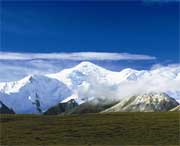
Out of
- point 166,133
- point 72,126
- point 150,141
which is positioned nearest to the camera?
point 150,141

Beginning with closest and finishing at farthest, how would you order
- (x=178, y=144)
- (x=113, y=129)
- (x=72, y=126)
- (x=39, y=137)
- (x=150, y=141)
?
(x=178, y=144)
(x=150, y=141)
(x=39, y=137)
(x=113, y=129)
(x=72, y=126)

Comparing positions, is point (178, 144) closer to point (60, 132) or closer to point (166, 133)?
point (166, 133)

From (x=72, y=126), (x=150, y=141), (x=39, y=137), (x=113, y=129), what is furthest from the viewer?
(x=72, y=126)

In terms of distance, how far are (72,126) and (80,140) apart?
27.4 meters

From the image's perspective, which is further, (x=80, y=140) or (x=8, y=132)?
(x=8, y=132)

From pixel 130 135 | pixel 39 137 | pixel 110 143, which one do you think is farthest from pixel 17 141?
pixel 130 135

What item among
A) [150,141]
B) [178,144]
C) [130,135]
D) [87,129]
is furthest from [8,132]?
[178,144]

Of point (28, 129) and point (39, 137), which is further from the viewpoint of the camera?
point (28, 129)

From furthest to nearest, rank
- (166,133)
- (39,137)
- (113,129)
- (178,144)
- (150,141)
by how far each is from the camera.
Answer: (113,129) < (166,133) < (39,137) < (150,141) < (178,144)

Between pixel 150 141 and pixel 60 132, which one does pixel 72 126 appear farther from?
pixel 150 141

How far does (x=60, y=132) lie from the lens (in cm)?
9538

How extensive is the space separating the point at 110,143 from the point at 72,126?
3145 centimetres

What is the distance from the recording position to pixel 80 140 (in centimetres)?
8231

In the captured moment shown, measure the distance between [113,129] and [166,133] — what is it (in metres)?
13.1
